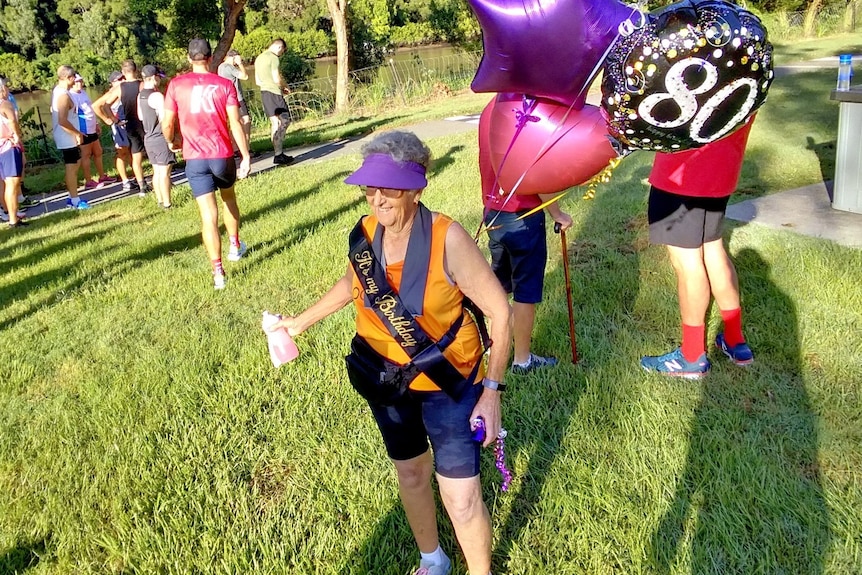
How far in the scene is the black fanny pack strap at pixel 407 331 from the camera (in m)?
2.03

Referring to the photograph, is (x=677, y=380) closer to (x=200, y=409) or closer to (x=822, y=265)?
(x=822, y=265)

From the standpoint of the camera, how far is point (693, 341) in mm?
3500

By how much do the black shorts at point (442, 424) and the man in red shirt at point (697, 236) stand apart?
1.73 meters

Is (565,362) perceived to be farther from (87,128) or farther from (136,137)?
(87,128)

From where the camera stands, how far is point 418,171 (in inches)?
79.9

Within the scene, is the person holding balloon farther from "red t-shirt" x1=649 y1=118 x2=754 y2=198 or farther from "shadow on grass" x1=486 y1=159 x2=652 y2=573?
"red t-shirt" x1=649 y1=118 x2=754 y2=198

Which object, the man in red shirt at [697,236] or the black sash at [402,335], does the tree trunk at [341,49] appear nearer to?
the man in red shirt at [697,236]

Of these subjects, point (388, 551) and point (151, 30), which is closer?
point (388, 551)

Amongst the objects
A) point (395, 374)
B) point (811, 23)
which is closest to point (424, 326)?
point (395, 374)

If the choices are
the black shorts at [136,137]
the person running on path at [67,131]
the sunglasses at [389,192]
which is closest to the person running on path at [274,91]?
the black shorts at [136,137]

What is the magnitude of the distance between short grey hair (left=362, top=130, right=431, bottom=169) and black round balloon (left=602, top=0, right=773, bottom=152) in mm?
687

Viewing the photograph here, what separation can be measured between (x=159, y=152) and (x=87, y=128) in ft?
8.70

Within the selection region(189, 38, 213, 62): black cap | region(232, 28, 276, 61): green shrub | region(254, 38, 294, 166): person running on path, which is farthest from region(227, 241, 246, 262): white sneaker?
region(232, 28, 276, 61): green shrub

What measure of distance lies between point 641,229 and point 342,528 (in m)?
4.04
